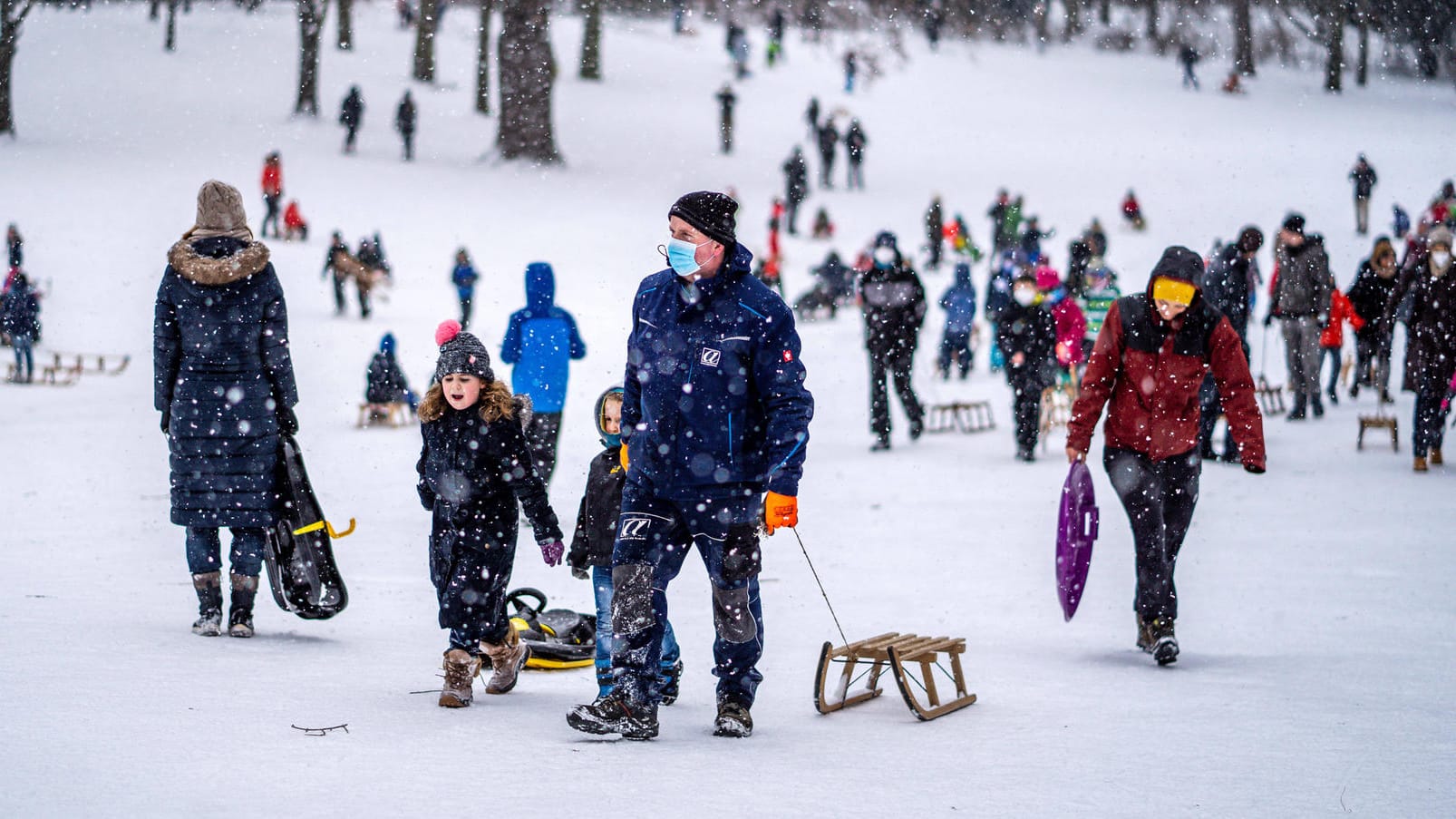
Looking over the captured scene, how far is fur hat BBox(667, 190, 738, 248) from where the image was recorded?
17.9ft

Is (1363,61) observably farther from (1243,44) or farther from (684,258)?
(684,258)

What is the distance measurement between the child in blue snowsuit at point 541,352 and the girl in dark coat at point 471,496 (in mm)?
4147

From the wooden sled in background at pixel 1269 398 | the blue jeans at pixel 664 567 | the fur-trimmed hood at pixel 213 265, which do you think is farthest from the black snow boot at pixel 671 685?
the wooden sled in background at pixel 1269 398

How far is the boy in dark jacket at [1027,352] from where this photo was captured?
13.9m

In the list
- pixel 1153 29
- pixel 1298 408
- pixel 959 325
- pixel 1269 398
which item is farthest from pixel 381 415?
pixel 1153 29

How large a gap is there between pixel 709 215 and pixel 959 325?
578 inches

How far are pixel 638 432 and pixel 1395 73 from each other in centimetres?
5187

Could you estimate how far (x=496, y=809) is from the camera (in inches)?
174

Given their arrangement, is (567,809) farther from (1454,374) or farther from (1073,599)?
(1454,374)

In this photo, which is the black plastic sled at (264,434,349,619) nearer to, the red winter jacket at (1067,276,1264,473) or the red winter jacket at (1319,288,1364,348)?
the red winter jacket at (1067,276,1264,473)

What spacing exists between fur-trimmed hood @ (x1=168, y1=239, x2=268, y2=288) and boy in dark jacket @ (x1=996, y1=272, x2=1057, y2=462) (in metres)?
8.17

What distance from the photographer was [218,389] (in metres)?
7.05

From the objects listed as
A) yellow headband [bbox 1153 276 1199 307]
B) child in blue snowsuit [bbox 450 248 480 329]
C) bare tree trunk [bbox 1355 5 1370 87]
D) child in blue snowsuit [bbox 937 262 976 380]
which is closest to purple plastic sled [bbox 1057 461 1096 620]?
yellow headband [bbox 1153 276 1199 307]

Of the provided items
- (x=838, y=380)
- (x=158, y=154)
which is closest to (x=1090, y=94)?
(x=158, y=154)
